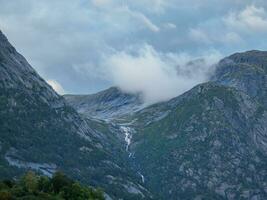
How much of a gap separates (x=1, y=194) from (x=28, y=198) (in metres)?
10.7

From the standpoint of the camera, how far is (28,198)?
195875 mm

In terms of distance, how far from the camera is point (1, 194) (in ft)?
615
